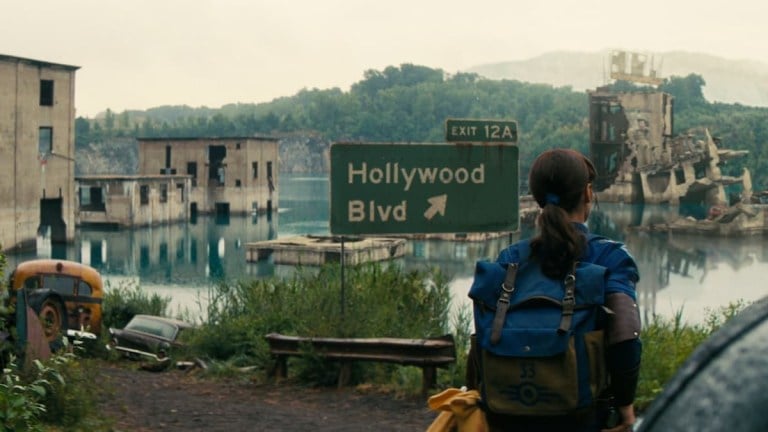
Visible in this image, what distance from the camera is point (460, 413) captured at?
3551 mm

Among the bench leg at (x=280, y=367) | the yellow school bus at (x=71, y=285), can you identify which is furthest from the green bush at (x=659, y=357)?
the yellow school bus at (x=71, y=285)

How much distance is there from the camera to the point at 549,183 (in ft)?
12.0

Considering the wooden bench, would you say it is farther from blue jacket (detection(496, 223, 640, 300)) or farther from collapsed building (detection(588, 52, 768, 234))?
collapsed building (detection(588, 52, 768, 234))

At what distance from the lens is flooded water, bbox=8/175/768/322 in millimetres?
49844

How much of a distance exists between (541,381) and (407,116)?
190m

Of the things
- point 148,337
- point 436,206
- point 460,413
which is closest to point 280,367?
point 436,206

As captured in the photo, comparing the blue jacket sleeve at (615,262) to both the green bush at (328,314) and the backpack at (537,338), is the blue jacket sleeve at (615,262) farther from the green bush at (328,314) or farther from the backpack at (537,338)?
the green bush at (328,314)

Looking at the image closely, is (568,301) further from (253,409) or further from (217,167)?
(217,167)

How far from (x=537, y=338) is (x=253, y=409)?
822 cm

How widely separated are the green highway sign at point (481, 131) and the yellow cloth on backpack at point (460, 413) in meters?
7.74

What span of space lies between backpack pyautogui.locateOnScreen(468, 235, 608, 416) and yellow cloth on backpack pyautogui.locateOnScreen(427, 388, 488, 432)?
0.09 metres

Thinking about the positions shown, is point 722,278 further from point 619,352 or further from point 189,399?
point 619,352

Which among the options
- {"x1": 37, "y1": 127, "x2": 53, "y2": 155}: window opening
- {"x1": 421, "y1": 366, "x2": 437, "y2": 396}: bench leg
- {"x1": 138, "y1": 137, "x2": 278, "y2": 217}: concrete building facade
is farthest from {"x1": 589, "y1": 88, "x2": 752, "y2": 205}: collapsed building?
{"x1": 421, "y1": 366, "x2": 437, "y2": 396}: bench leg

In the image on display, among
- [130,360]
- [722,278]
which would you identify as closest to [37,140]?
[722,278]
